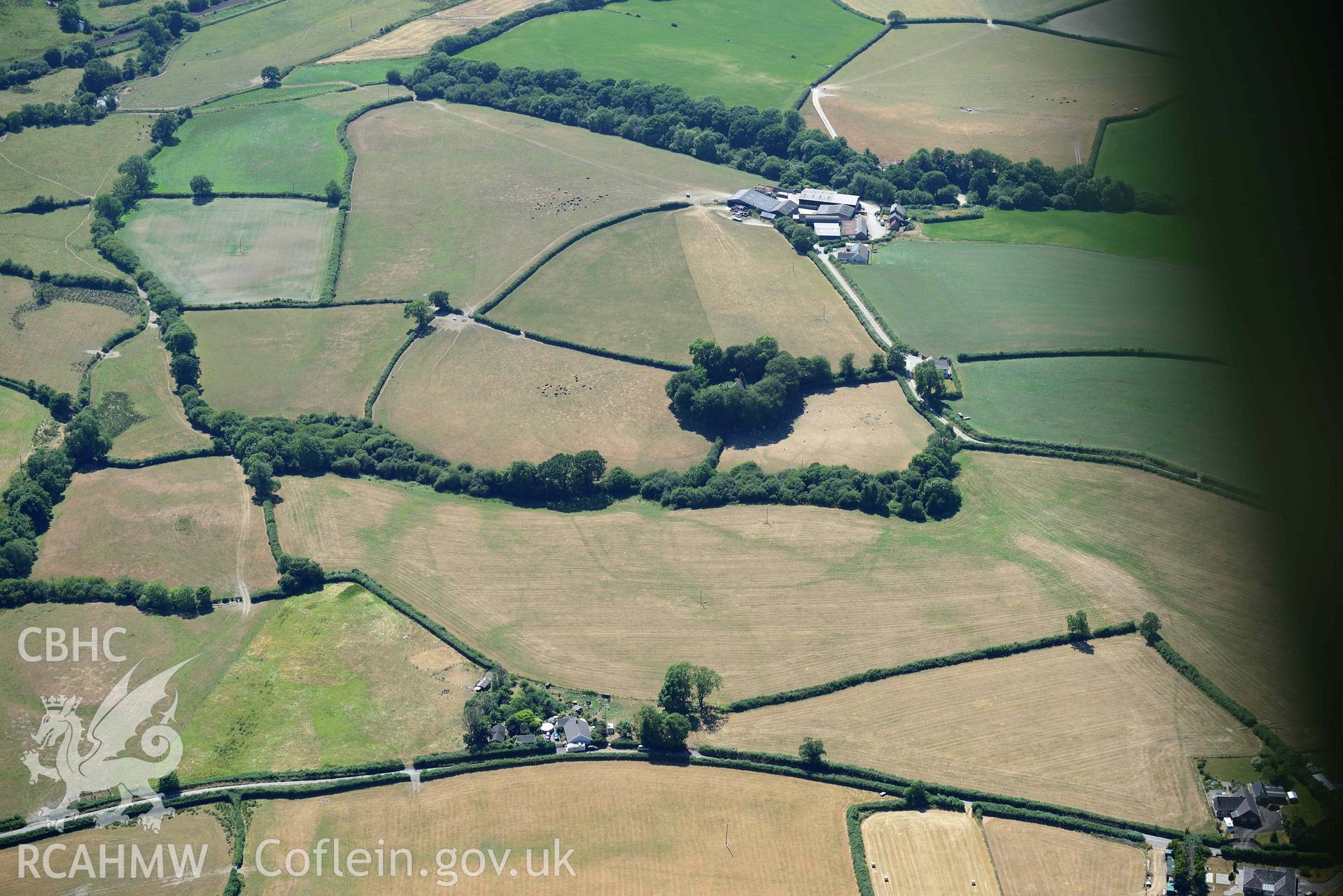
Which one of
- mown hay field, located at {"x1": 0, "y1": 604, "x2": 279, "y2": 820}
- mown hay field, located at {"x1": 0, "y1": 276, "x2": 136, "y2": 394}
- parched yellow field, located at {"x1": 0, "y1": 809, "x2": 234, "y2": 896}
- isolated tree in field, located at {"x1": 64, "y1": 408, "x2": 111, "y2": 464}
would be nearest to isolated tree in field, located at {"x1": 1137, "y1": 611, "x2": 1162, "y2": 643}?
parched yellow field, located at {"x1": 0, "y1": 809, "x2": 234, "y2": 896}

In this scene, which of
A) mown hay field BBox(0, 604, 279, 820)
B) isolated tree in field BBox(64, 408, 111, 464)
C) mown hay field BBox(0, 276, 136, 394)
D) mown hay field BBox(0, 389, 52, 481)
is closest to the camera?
mown hay field BBox(0, 604, 279, 820)

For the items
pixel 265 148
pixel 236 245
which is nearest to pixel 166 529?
pixel 236 245

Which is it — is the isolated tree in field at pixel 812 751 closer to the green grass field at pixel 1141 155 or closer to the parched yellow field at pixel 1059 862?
the parched yellow field at pixel 1059 862

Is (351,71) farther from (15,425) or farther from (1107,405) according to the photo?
(1107,405)

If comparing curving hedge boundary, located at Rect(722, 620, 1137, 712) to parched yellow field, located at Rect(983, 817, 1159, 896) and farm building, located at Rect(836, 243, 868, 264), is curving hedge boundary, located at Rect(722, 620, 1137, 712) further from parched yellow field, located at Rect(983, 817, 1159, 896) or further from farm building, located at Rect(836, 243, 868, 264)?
farm building, located at Rect(836, 243, 868, 264)

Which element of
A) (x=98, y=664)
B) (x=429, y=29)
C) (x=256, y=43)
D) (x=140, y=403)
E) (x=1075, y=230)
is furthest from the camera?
(x=429, y=29)

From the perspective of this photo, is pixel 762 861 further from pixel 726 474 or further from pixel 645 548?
pixel 726 474
